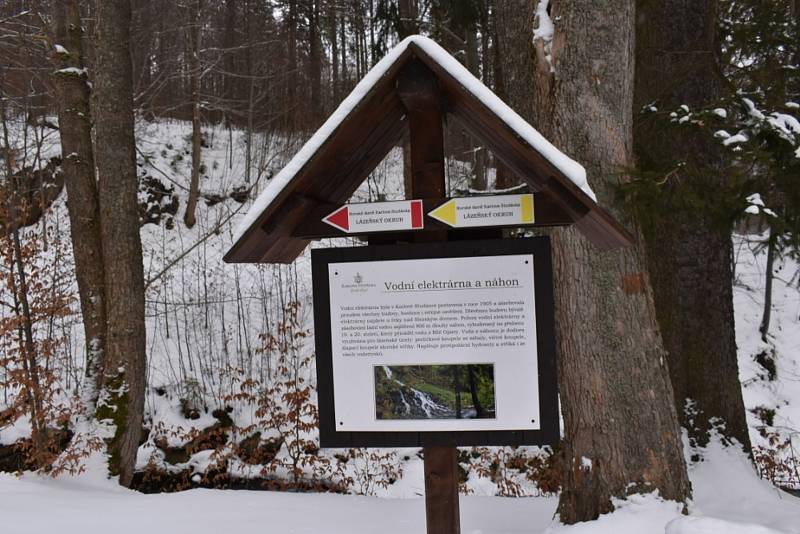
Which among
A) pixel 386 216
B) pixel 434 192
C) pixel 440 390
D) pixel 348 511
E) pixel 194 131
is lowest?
pixel 348 511

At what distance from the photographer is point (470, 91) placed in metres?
2.55

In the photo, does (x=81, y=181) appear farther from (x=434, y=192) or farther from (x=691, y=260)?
(x=691, y=260)

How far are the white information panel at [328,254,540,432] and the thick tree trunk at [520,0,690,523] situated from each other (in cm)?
129

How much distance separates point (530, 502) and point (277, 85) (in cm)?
1492

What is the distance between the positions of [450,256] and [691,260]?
4185mm

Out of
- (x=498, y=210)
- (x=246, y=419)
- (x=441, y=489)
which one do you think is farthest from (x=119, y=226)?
(x=498, y=210)

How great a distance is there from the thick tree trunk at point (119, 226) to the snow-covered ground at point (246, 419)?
767 millimetres

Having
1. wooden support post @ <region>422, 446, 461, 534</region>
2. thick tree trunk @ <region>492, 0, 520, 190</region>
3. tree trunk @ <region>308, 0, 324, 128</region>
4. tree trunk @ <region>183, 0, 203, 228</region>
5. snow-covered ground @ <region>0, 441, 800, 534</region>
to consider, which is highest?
tree trunk @ <region>308, 0, 324, 128</region>

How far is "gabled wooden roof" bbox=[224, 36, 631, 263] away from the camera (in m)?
2.54

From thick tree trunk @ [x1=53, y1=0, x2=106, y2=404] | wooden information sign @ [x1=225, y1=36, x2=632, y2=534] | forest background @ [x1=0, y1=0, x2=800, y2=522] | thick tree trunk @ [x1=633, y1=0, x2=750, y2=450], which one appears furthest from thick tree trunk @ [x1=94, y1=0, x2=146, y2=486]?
thick tree trunk @ [x1=633, y1=0, x2=750, y2=450]

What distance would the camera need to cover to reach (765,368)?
12375mm

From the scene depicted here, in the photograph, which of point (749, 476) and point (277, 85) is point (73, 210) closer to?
point (749, 476)

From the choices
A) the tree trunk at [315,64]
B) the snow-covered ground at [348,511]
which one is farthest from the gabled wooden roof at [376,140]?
the tree trunk at [315,64]

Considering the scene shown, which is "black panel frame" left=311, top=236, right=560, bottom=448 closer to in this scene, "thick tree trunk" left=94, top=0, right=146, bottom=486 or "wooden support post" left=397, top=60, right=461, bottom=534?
"wooden support post" left=397, top=60, right=461, bottom=534
